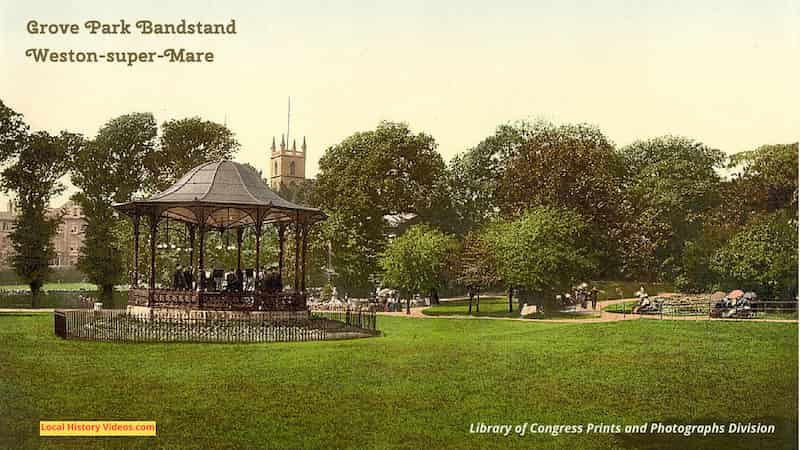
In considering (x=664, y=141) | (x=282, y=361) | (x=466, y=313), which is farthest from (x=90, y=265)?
(x=664, y=141)

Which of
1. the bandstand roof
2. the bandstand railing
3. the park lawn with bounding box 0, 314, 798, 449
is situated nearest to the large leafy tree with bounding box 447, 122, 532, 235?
the bandstand roof

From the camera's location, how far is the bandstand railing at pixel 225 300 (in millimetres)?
17344

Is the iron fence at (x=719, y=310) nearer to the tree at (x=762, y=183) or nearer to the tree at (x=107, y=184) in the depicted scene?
the tree at (x=762, y=183)

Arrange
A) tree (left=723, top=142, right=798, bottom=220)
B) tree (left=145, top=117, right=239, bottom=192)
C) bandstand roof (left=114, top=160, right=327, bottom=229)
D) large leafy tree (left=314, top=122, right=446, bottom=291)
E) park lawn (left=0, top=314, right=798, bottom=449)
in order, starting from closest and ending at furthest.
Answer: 1. park lawn (left=0, top=314, right=798, bottom=449)
2. tree (left=723, top=142, right=798, bottom=220)
3. tree (left=145, top=117, right=239, bottom=192)
4. bandstand roof (left=114, top=160, right=327, bottom=229)
5. large leafy tree (left=314, top=122, right=446, bottom=291)

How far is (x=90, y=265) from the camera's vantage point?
736 inches

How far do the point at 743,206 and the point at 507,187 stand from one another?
5425 millimetres

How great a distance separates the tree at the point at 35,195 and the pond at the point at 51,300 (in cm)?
26

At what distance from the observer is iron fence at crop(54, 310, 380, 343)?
51.5 ft

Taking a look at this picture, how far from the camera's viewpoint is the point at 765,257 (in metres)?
13.8

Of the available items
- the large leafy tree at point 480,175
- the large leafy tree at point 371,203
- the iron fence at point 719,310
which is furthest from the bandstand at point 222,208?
the iron fence at point 719,310

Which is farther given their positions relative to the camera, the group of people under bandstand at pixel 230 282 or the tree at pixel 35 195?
the group of people under bandstand at pixel 230 282

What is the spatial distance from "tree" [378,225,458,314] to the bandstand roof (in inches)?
78.5

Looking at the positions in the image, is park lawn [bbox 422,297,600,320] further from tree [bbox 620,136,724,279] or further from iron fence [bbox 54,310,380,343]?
iron fence [bbox 54,310,380,343]

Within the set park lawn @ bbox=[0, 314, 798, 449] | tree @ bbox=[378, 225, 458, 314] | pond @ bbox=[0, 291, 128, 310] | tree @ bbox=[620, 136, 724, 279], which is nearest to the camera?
park lawn @ bbox=[0, 314, 798, 449]
